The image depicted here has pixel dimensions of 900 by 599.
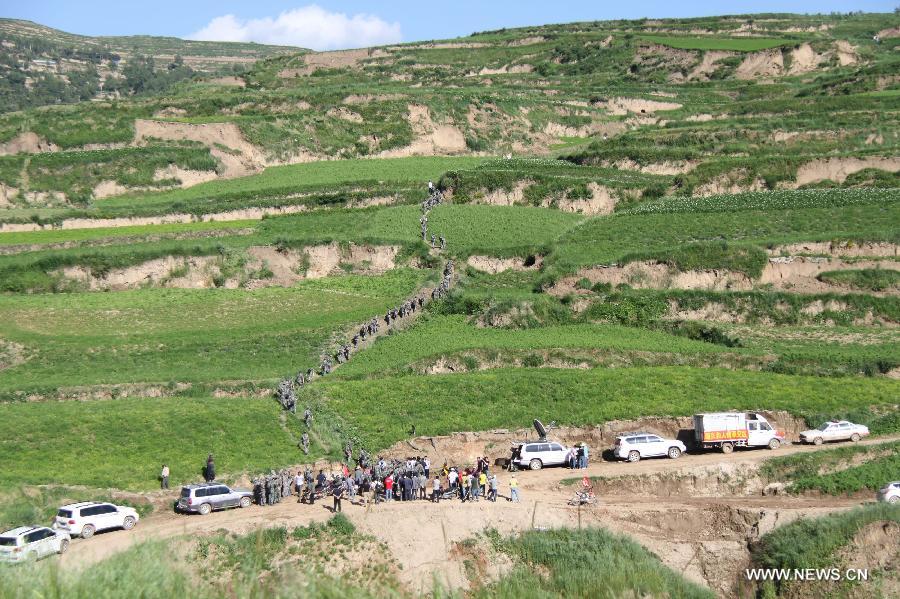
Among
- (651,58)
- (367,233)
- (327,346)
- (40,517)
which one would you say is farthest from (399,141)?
(40,517)

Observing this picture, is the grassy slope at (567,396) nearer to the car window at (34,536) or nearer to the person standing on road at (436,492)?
the person standing on road at (436,492)

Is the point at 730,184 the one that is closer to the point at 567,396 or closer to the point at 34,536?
the point at 567,396

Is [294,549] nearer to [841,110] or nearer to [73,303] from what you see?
[73,303]

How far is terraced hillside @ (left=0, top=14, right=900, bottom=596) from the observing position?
38.8 metres

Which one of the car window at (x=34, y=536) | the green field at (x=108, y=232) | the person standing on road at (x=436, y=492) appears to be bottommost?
the person standing on road at (x=436, y=492)

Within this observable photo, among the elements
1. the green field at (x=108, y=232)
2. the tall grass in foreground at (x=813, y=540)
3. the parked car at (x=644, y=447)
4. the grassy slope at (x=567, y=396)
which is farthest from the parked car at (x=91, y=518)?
the green field at (x=108, y=232)

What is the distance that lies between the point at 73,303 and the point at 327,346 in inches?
684

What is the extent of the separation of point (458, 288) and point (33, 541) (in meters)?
36.2

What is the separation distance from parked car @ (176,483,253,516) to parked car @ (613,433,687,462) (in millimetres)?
15234

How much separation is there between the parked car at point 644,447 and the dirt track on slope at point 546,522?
12.5 feet

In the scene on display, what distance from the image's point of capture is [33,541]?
28984 millimetres

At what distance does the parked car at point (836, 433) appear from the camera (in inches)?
1651

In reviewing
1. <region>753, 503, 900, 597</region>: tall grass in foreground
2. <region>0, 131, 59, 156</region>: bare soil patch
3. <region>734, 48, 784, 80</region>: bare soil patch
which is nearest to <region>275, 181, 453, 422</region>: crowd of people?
<region>753, 503, 900, 597</region>: tall grass in foreground

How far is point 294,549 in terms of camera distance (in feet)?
99.8
